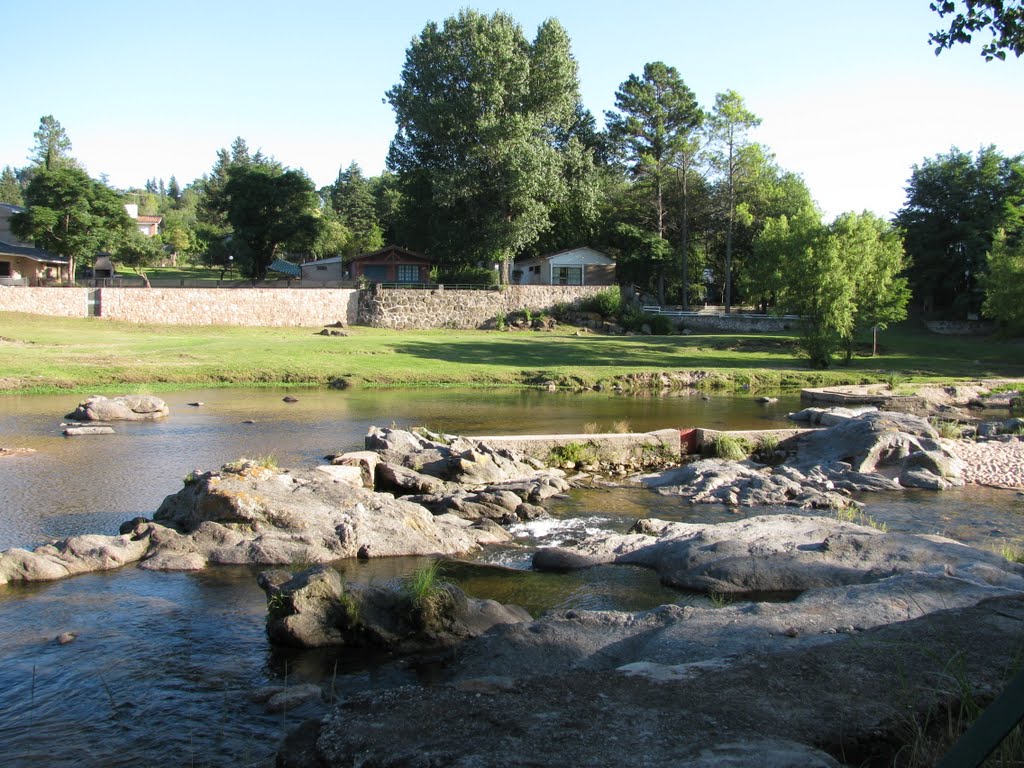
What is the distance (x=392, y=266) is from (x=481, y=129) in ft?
53.0

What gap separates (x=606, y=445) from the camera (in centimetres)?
2144

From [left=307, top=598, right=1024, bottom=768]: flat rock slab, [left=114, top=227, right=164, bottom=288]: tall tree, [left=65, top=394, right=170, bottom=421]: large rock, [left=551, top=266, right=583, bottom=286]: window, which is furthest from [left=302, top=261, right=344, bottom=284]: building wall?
[left=307, top=598, right=1024, bottom=768]: flat rock slab

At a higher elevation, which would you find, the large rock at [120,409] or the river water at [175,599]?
the large rock at [120,409]

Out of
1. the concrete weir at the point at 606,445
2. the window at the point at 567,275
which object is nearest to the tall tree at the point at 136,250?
the window at the point at 567,275

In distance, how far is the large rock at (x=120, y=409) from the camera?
24609 millimetres

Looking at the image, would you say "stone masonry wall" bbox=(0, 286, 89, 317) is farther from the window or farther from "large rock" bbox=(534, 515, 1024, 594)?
"large rock" bbox=(534, 515, 1024, 594)

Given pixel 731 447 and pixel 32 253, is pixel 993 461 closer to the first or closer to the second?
pixel 731 447

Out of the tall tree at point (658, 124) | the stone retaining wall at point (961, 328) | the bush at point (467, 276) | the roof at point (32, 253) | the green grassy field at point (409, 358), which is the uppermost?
the tall tree at point (658, 124)

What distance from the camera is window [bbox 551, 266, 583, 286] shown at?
238 ft

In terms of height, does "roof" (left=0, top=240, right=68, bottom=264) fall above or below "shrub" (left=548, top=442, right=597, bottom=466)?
above

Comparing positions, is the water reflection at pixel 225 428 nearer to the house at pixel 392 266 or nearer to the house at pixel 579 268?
the house at pixel 392 266

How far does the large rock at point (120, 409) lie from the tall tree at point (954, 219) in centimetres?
5596

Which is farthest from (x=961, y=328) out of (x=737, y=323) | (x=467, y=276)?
(x=467, y=276)

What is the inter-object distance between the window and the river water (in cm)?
4890
